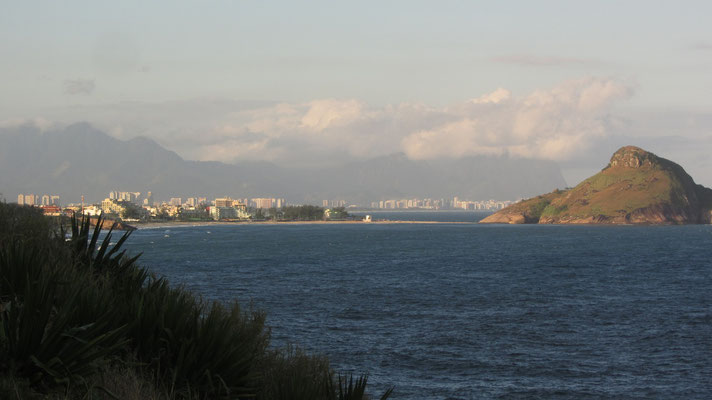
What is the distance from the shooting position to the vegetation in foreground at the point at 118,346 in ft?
35.0

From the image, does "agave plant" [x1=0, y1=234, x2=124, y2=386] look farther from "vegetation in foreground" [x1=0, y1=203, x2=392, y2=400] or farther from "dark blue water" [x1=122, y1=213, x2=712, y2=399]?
"dark blue water" [x1=122, y1=213, x2=712, y2=399]

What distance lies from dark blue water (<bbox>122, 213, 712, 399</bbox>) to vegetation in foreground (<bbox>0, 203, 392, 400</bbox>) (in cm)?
1660

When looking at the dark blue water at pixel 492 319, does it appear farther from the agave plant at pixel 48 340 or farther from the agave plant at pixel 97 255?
the agave plant at pixel 48 340

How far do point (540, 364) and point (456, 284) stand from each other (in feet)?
117

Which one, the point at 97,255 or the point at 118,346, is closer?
the point at 118,346

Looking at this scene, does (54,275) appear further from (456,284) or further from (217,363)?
(456,284)

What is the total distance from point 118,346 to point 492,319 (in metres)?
39.6

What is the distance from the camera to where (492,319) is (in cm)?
4866

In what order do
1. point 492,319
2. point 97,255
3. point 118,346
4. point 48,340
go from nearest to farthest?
point 48,340, point 118,346, point 97,255, point 492,319

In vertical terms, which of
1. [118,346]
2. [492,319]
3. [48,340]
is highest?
[48,340]

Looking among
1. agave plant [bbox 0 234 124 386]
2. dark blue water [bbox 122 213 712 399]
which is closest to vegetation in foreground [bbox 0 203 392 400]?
agave plant [bbox 0 234 124 386]

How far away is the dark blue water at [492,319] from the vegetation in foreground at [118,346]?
16602mm

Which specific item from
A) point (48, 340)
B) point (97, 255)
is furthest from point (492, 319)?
point (48, 340)

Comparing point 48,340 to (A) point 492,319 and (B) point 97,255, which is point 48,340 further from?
(A) point 492,319
